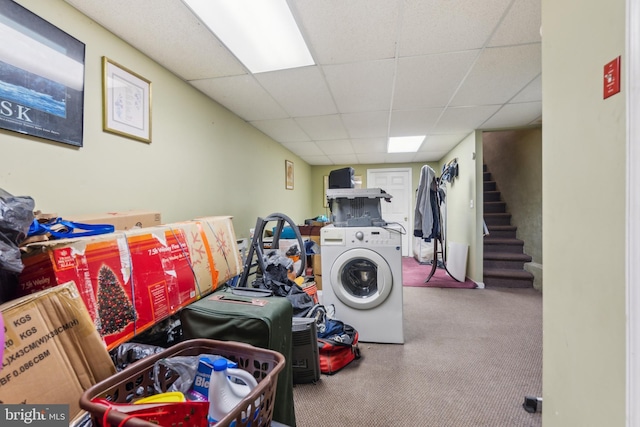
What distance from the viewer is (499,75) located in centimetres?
218

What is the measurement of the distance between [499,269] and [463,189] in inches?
49.6

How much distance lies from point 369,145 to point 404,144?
0.57 meters

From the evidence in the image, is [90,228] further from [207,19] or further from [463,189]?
[463,189]

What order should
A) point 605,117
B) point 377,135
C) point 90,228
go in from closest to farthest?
point 605,117, point 90,228, point 377,135

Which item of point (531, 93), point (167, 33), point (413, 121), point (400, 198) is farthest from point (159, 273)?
point (400, 198)

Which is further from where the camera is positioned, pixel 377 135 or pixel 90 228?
pixel 377 135

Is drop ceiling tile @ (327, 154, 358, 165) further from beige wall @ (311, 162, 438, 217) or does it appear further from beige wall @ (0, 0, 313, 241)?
beige wall @ (0, 0, 313, 241)

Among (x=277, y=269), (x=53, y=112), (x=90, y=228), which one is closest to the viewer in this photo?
(x=90, y=228)

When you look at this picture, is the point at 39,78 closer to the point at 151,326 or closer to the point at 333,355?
the point at 151,326

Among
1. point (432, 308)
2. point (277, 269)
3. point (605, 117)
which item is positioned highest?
point (605, 117)

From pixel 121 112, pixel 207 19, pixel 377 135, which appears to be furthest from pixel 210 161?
pixel 377 135

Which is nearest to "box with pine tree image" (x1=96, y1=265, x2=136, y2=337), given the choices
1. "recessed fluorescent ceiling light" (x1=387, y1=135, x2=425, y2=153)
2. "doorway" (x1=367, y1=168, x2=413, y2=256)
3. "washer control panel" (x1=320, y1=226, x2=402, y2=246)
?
"washer control panel" (x1=320, y1=226, x2=402, y2=246)

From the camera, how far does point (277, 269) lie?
5.97 ft
